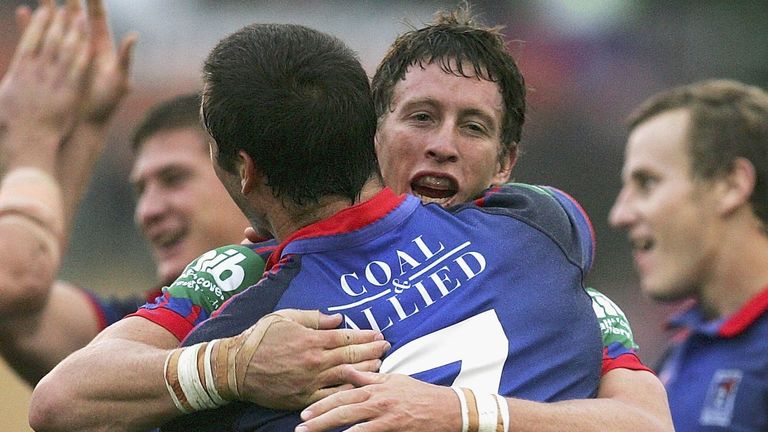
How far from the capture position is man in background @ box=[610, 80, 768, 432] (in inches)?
229

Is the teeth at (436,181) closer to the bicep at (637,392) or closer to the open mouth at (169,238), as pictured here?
the bicep at (637,392)

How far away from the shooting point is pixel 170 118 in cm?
625

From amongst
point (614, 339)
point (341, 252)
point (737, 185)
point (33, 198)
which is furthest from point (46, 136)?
point (737, 185)

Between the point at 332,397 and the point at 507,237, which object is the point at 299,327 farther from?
the point at 507,237

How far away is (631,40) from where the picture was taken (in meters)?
13.8

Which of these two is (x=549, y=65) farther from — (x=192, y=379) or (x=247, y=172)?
(x=192, y=379)

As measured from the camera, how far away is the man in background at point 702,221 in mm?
5812

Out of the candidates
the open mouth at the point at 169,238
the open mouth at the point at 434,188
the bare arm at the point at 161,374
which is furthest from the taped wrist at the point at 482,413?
the open mouth at the point at 169,238

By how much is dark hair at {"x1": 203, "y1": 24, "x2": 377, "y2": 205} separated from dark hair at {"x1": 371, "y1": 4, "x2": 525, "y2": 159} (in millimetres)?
639

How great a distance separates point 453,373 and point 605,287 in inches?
388

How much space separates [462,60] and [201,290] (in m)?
1.06

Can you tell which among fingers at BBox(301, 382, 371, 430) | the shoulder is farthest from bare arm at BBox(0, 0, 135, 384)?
fingers at BBox(301, 382, 371, 430)

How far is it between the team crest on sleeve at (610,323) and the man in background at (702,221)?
2625 millimetres

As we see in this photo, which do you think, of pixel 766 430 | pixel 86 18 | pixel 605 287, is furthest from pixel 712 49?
pixel 86 18
